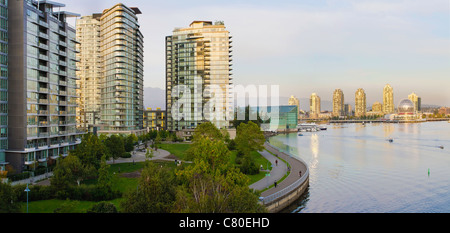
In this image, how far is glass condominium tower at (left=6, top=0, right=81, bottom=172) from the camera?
40.7 meters

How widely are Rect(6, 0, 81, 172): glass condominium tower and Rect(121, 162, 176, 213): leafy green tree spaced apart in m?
30.0

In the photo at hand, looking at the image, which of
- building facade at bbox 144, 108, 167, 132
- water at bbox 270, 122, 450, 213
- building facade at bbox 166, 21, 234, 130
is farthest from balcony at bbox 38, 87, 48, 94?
building facade at bbox 144, 108, 167, 132

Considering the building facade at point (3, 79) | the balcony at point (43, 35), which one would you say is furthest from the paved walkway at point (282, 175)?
the balcony at point (43, 35)

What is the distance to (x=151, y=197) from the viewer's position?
1870 centimetres

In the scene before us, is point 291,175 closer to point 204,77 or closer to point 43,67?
point 43,67

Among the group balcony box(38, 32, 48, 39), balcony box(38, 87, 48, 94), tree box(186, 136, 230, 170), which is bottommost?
tree box(186, 136, 230, 170)

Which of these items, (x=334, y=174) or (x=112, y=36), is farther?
(x=112, y=36)

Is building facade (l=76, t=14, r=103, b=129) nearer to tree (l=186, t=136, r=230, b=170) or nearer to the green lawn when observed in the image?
the green lawn

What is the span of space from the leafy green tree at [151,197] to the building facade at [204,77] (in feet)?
230

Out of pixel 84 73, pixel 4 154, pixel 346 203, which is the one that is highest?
pixel 84 73
